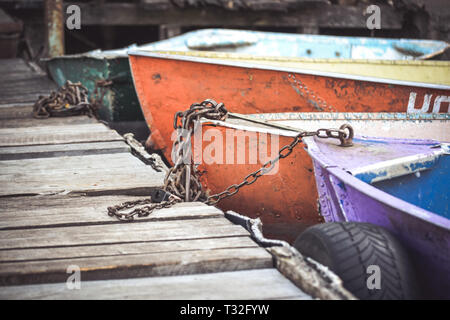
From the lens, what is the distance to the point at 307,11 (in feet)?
35.7

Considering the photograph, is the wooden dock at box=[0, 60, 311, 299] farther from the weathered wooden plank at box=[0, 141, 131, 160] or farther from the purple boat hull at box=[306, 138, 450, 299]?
the purple boat hull at box=[306, 138, 450, 299]

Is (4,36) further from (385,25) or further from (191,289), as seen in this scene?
(191,289)

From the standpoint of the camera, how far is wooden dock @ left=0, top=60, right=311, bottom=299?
5.50 ft

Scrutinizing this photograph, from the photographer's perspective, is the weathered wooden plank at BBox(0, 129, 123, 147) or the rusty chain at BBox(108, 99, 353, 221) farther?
the weathered wooden plank at BBox(0, 129, 123, 147)

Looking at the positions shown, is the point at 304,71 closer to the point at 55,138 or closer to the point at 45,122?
the point at 55,138

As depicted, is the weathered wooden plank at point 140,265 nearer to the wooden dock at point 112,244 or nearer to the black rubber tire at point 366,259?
the wooden dock at point 112,244

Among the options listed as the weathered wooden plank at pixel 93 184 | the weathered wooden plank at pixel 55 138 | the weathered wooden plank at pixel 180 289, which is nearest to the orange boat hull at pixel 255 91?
the weathered wooden plank at pixel 55 138

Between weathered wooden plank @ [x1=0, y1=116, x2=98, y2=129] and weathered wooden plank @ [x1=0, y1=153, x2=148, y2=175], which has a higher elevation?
weathered wooden plank @ [x1=0, y1=153, x2=148, y2=175]

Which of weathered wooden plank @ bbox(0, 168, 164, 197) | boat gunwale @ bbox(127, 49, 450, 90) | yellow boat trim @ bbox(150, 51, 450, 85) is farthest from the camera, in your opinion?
yellow boat trim @ bbox(150, 51, 450, 85)

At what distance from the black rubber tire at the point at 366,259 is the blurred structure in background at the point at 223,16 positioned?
8784 millimetres

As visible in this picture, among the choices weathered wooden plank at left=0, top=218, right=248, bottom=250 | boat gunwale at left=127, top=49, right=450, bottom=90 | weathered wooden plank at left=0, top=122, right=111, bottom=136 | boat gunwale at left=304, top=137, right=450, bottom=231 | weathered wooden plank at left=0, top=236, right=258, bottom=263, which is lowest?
weathered wooden plank at left=0, top=122, right=111, bottom=136

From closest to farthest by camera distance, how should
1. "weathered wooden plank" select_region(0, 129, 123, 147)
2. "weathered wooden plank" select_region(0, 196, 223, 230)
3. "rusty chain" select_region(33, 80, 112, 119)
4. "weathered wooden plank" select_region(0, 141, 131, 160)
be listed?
"weathered wooden plank" select_region(0, 196, 223, 230), "weathered wooden plank" select_region(0, 141, 131, 160), "weathered wooden plank" select_region(0, 129, 123, 147), "rusty chain" select_region(33, 80, 112, 119)

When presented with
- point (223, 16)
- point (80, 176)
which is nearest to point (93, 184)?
point (80, 176)

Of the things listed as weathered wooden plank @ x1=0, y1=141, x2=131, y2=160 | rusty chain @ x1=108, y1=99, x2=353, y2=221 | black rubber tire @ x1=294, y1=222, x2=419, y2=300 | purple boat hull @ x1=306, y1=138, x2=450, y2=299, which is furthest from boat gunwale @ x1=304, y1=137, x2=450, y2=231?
weathered wooden plank @ x1=0, y1=141, x2=131, y2=160
